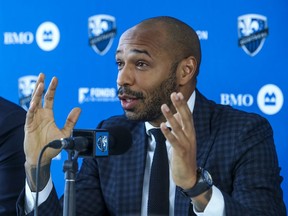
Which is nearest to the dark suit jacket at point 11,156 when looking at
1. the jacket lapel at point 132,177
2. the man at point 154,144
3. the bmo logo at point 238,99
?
the man at point 154,144

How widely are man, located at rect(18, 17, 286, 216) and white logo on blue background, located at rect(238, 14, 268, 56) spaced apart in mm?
534

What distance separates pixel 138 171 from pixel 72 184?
1.98ft

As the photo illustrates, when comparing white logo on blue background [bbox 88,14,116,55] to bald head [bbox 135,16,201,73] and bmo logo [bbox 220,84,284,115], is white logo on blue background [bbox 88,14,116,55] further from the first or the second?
bald head [bbox 135,16,201,73]

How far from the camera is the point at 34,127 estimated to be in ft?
5.94

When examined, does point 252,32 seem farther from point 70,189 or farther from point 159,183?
point 70,189

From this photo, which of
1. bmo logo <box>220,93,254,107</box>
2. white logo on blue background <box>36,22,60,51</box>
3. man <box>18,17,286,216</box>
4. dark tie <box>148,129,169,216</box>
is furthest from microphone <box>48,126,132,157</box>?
white logo on blue background <box>36,22,60,51</box>

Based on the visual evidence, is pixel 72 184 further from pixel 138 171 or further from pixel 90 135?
pixel 138 171

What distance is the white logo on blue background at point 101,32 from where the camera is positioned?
2.68 metres

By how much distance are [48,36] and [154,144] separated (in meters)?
0.90

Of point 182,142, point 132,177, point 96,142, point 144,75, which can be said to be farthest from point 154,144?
point 96,142

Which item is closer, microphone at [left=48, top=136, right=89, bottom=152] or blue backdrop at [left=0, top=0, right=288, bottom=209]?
microphone at [left=48, top=136, right=89, bottom=152]

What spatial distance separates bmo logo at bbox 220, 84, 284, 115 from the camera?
2.53 meters

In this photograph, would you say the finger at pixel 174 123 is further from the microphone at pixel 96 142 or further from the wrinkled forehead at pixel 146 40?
the wrinkled forehead at pixel 146 40

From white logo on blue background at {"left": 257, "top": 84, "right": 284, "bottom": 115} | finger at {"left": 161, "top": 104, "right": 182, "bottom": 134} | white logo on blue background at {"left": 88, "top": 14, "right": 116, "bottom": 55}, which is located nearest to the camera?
finger at {"left": 161, "top": 104, "right": 182, "bottom": 134}
